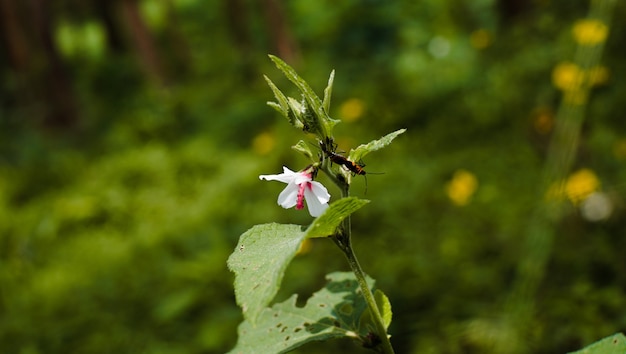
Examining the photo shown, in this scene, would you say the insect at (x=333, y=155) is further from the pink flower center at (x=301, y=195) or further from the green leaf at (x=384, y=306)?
Result: the green leaf at (x=384, y=306)

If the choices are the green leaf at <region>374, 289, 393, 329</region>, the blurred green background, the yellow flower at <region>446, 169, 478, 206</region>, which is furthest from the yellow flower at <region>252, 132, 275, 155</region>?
the green leaf at <region>374, 289, 393, 329</region>

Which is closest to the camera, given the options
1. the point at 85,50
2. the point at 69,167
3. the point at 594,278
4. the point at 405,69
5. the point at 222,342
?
the point at 594,278

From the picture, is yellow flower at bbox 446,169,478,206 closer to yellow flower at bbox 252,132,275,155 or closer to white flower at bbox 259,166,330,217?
yellow flower at bbox 252,132,275,155

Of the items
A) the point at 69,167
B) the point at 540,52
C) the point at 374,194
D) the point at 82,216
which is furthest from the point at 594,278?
the point at 69,167

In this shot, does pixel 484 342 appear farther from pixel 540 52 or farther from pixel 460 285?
pixel 540 52

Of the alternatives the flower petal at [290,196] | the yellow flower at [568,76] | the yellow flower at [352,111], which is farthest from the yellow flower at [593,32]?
the flower petal at [290,196]

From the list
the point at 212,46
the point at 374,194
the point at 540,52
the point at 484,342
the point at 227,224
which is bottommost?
the point at 484,342

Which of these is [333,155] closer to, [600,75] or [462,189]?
[462,189]
